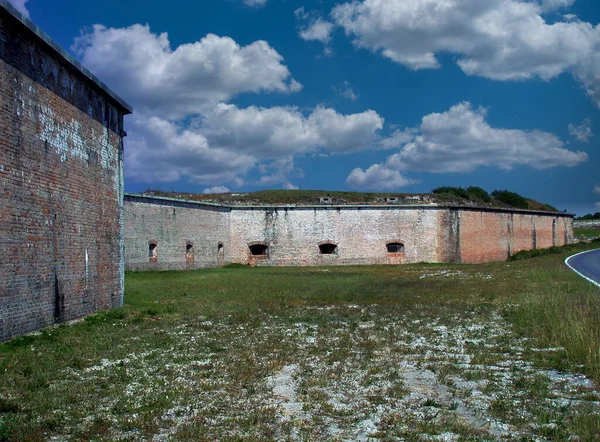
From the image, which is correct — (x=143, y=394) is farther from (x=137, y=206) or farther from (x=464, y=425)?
(x=137, y=206)

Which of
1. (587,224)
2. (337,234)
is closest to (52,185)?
(337,234)

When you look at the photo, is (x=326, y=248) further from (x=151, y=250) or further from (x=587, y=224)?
(x=587, y=224)

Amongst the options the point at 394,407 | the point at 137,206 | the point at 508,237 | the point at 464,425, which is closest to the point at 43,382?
the point at 394,407

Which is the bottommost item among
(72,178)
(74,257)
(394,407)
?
(394,407)

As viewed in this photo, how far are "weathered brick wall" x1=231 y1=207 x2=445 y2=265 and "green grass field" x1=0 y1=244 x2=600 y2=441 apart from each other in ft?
66.4

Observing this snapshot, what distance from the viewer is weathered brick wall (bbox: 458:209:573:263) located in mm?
33844

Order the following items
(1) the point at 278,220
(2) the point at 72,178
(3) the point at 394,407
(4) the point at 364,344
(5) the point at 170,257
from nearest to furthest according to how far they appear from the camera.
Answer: (3) the point at 394,407 < (4) the point at 364,344 < (2) the point at 72,178 < (5) the point at 170,257 < (1) the point at 278,220

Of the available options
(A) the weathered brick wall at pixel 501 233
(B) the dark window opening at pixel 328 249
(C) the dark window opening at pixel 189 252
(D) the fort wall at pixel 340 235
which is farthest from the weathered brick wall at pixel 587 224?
(C) the dark window opening at pixel 189 252

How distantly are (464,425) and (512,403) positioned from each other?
83cm

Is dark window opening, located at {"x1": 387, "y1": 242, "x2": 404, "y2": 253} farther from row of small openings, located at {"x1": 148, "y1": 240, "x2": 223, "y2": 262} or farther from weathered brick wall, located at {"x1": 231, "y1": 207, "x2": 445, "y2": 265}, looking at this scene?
row of small openings, located at {"x1": 148, "y1": 240, "x2": 223, "y2": 262}

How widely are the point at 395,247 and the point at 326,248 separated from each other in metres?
3.89

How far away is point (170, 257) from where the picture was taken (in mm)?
27125

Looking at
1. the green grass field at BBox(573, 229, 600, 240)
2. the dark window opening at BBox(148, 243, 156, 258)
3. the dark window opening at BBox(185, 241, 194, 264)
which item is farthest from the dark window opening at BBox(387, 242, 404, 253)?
the green grass field at BBox(573, 229, 600, 240)

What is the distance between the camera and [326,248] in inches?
1300
